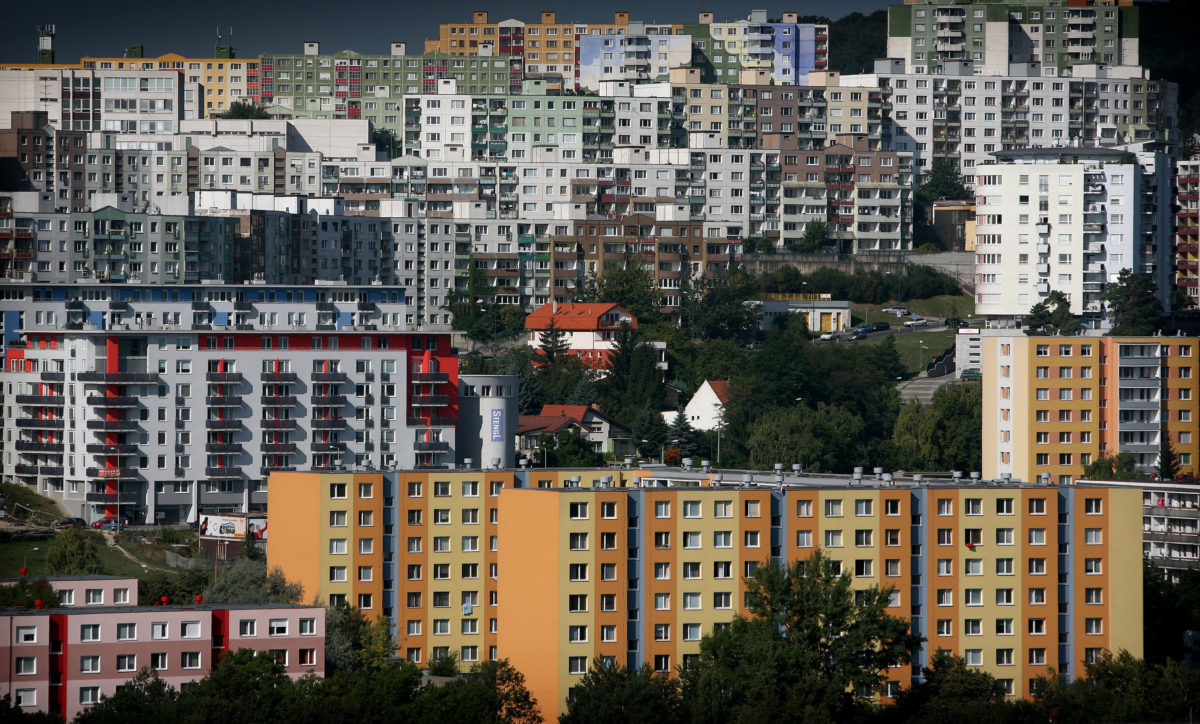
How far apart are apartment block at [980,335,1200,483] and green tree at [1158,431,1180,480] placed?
0.66 ft

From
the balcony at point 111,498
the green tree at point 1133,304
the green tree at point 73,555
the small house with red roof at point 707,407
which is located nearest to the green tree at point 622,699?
the green tree at point 73,555

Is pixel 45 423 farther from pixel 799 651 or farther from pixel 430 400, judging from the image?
pixel 799 651

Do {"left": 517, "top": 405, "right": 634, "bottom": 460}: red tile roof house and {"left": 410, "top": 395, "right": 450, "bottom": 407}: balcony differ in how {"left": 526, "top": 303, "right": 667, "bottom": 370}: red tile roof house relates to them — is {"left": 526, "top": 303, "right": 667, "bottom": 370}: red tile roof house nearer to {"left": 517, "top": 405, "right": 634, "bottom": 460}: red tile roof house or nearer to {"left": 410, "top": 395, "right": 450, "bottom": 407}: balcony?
{"left": 517, "top": 405, "right": 634, "bottom": 460}: red tile roof house

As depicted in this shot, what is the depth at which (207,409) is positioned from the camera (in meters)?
81.2

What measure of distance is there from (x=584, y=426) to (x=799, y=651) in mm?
47523

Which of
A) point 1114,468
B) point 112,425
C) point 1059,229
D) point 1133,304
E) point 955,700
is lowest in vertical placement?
point 955,700

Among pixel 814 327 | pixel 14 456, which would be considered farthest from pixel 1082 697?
pixel 814 327

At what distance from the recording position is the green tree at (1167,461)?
3164 inches

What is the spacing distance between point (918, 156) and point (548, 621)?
89.7 m

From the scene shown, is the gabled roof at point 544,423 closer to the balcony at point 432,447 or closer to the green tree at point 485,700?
the balcony at point 432,447

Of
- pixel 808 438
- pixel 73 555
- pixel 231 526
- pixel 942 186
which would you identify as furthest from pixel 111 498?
pixel 942 186

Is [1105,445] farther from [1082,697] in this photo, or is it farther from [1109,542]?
[1082,697]

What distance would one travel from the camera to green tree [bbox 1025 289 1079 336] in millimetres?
96562

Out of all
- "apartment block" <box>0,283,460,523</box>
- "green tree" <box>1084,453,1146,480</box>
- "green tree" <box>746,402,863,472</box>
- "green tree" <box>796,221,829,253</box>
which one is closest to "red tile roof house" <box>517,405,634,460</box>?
"green tree" <box>746,402,863,472</box>
